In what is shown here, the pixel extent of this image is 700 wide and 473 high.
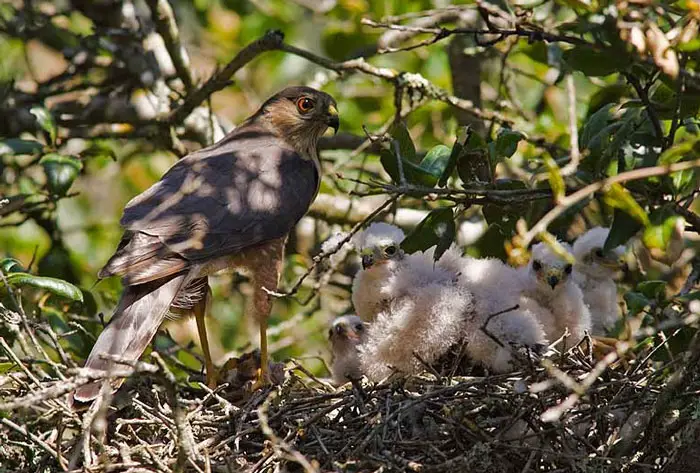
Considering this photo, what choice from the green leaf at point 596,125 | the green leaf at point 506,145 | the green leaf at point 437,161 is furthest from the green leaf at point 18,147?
the green leaf at point 596,125

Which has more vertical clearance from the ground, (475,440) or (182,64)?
(182,64)

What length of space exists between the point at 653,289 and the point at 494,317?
0.71 m

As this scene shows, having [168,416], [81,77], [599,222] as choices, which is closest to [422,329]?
[168,416]

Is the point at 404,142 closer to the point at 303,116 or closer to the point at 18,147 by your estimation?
the point at 303,116

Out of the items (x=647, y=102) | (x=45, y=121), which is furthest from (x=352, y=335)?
(x=647, y=102)

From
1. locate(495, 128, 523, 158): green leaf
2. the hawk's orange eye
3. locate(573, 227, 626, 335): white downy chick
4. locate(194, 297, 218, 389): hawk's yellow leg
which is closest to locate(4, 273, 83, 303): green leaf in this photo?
locate(194, 297, 218, 389): hawk's yellow leg

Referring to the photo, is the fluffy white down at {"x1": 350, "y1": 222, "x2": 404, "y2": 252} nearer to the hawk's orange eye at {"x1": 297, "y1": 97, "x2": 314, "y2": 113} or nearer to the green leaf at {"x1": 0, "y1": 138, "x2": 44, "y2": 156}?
the hawk's orange eye at {"x1": 297, "y1": 97, "x2": 314, "y2": 113}

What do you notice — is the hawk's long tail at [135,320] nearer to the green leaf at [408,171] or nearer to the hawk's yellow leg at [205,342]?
the hawk's yellow leg at [205,342]

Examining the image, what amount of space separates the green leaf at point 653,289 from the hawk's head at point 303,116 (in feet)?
7.22

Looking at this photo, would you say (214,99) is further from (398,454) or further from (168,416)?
(398,454)

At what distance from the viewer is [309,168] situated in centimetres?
515

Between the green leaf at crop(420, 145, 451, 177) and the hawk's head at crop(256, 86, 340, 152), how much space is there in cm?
176

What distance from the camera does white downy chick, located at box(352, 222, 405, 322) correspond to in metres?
4.66

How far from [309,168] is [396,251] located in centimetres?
74
